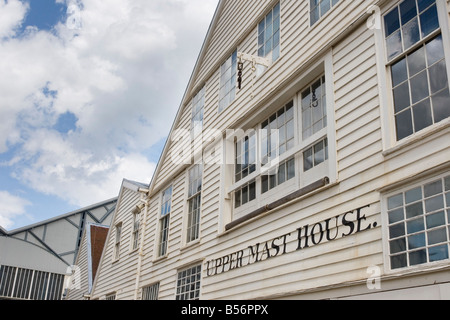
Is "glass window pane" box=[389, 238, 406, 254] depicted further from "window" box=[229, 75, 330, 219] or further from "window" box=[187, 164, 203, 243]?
"window" box=[187, 164, 203, 243]

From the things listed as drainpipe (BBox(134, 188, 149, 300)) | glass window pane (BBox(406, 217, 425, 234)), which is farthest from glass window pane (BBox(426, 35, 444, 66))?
drainpipe (BBox(134, 188, 149, 300))

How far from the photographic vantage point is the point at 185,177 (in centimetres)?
1348

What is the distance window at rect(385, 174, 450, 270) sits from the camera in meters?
5.66

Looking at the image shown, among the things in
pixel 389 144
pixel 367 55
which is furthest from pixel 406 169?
pixel 367 55

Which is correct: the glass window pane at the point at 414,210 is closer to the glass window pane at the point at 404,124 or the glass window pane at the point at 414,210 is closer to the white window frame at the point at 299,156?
the glass window pane at the point at 404,124

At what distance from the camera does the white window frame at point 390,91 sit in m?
6.08

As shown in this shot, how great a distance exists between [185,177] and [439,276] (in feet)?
28.7

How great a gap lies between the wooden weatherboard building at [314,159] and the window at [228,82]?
6 centimetres

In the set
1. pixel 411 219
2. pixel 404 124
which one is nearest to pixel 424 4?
pixel 404 124

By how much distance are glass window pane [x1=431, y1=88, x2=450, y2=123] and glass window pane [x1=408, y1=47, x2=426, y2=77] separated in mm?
528

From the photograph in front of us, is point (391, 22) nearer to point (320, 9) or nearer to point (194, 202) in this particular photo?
point (320, 9)

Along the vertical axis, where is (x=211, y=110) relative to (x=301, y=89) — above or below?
above

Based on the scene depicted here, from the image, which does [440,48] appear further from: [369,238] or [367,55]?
[369,238]
